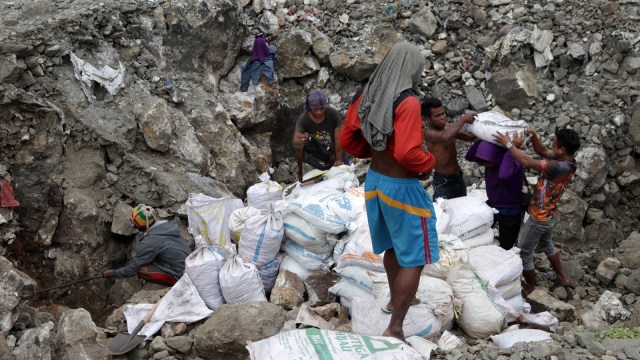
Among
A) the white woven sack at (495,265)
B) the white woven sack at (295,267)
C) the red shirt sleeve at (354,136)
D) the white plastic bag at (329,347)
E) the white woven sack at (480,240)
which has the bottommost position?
the white woven sack at (295,267)

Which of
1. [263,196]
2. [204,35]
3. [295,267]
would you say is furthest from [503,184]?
[204,35]

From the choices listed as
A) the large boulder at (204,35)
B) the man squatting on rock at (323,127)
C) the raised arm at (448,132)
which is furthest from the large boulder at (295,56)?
the raised arm at (448,132)

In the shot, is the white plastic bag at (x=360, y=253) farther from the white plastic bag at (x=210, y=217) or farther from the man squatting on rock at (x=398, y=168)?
the white plastic bag at (x=210, y=217)

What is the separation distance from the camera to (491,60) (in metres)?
6.87

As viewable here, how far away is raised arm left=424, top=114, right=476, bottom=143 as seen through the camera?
4.39 m

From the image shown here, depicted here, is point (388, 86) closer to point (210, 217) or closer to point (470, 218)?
point (470, 218)

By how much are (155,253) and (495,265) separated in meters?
2.31

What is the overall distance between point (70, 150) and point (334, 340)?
3.29 m

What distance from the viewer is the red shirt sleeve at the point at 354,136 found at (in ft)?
11.2

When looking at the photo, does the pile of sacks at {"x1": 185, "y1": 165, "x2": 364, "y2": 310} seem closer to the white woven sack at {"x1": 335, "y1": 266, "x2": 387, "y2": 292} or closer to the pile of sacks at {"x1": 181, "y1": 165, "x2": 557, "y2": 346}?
the pile of sacks at {"x1": 181, "y1": 165, "x2": 557, "y2": 346}

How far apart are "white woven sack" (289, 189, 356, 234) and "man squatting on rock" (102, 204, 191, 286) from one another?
35.3 inches

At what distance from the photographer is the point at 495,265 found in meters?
4.20

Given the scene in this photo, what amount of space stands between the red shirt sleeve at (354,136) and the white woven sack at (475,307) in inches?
38.4

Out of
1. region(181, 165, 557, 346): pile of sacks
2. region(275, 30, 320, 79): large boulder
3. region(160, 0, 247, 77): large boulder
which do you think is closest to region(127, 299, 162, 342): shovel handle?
region(181, 165, 557, 346): pile of sacks
